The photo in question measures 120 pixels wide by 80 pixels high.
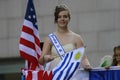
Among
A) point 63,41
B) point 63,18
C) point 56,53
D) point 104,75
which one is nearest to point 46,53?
point 56,53

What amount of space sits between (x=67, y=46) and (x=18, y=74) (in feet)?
22.8

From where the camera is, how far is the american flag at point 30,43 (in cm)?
743

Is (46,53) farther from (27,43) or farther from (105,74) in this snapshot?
(27,43)

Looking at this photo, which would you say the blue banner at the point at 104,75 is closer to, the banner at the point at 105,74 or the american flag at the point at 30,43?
the banner at the point at 105,74

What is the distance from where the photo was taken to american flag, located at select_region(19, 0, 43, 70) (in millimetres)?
7430

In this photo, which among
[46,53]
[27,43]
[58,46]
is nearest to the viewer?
[58,46]

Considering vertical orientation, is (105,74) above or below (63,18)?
below

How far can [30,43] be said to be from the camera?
7.62 metres

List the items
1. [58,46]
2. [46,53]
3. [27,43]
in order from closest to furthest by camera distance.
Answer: [58,46], [46,53], [27,43]

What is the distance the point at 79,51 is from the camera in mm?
6199

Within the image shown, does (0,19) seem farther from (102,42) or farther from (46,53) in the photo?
(46,53)

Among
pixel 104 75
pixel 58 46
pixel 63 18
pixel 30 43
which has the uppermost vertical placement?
pixel 63 18

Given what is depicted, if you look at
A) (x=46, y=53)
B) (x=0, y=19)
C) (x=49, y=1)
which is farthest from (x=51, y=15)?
→ (x=46, y=53)

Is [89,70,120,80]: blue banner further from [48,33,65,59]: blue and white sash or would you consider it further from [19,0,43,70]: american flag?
[19,0,43,70]: american flag
